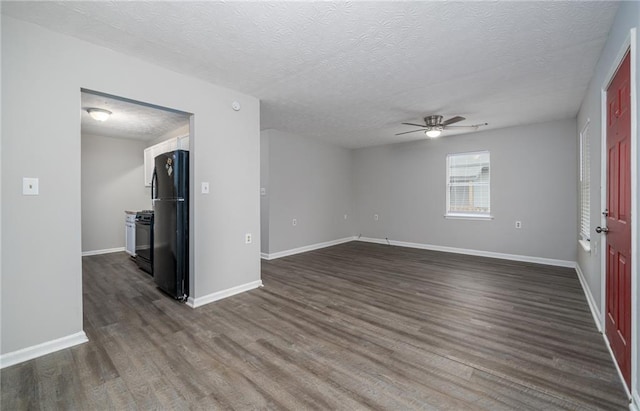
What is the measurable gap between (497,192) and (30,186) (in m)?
6.43

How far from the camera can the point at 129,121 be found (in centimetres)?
463

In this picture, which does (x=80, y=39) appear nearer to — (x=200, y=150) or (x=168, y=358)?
(x=200, y=150)

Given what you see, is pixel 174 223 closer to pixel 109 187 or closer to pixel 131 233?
pixel 131 233

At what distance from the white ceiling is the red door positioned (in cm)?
61

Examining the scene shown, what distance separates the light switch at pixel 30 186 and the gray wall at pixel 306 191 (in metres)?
3.48

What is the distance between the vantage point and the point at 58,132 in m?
2.16

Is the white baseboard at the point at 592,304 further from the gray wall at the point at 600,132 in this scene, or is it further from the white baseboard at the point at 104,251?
the white baseboard at the point at 104,251

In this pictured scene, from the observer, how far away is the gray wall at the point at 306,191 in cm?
547

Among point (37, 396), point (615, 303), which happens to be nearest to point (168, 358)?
point (37, 396)

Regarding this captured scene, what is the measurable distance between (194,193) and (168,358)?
160cm

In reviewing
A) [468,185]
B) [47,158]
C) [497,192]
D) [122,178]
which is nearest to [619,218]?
[497,192]

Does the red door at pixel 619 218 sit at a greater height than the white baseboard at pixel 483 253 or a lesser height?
greater

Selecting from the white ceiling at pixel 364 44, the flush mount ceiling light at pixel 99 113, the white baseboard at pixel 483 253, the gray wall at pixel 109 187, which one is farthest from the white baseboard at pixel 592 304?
the gray wall at pixel 109 187

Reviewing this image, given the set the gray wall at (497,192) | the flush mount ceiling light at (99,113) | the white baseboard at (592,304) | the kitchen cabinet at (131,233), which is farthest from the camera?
the kitchen cabinet at (131,233)
